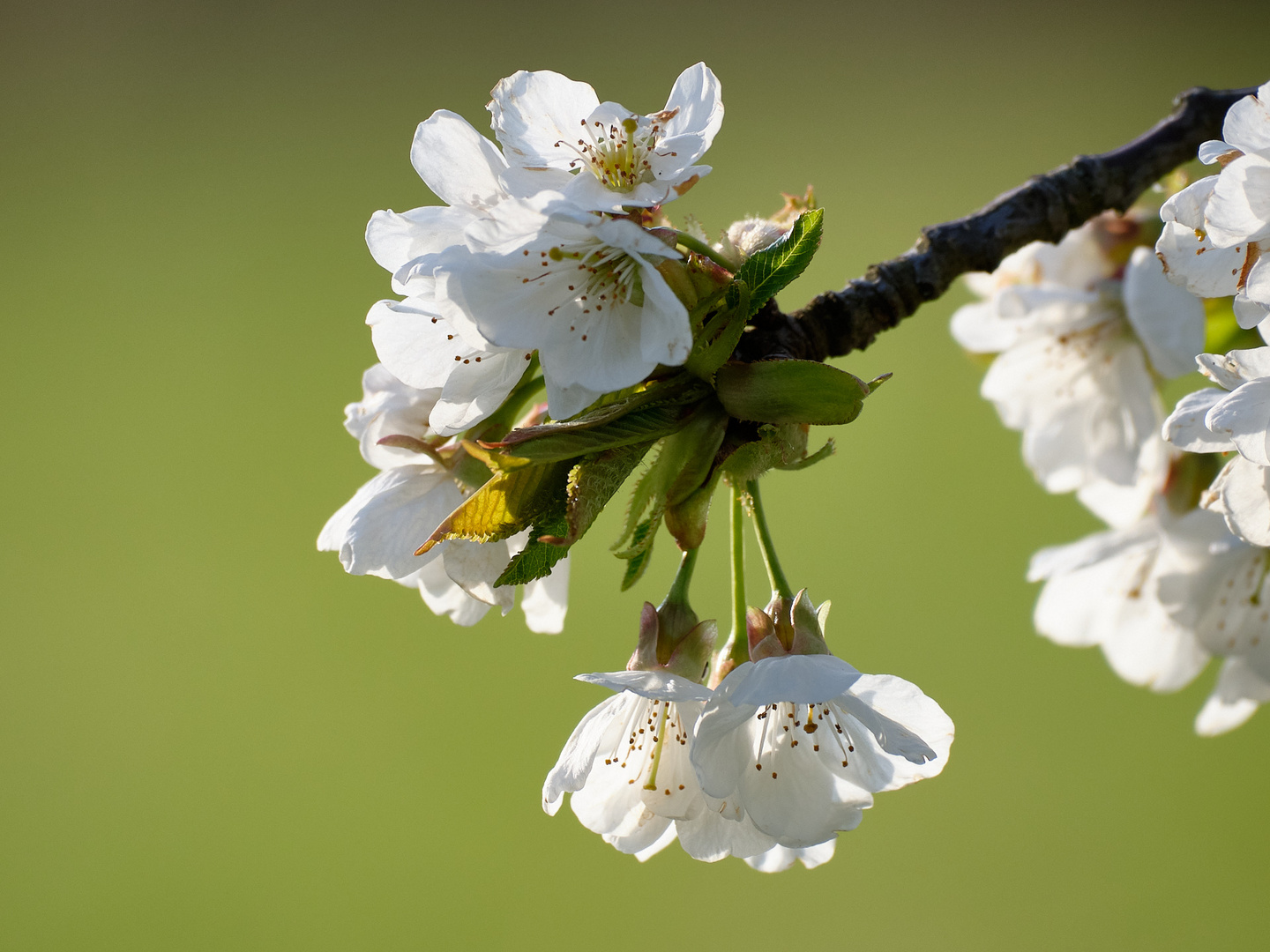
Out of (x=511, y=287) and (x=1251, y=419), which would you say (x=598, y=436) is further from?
(x=1251, y=419)

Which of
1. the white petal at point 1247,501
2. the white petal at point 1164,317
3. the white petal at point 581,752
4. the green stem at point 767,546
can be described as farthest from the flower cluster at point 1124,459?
the white petal at point 581,752

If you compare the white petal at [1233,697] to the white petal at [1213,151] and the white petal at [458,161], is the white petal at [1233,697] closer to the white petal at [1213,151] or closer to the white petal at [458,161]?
the white petal at [1213,151]

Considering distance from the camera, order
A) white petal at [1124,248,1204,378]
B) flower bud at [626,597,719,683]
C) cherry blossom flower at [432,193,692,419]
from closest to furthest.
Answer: cherry blossom flower at [432,193,692,419] → flower bud at [626,597,719,683] → white petal at [1124,248,1204,378]

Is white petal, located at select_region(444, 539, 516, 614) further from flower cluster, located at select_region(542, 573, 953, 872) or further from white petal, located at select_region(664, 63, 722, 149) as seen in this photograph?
white petal, located at select_region(664, 63, 722, 149)

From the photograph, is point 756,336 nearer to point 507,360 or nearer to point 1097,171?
point 507,360

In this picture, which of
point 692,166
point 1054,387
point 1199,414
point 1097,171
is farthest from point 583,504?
point 1054,387

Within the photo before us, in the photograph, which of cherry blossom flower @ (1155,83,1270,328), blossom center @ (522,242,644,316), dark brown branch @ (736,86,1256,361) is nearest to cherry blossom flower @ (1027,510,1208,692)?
dark brown branch @ (736,86,1256,361)

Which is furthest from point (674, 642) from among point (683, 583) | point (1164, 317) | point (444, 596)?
point (1164, 317)
